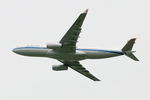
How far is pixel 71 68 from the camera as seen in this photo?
114562 millimetres

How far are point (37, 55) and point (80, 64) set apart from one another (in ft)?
35.8

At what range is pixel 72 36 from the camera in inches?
3954

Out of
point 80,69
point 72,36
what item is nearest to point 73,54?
point 72,36

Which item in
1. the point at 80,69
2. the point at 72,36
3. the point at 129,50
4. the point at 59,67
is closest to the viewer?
the point at 72,36

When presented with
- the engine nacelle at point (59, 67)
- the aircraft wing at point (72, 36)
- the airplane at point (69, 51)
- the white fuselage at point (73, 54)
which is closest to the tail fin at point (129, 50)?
the airplane at point (69, 51)

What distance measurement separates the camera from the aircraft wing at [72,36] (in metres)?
96.4

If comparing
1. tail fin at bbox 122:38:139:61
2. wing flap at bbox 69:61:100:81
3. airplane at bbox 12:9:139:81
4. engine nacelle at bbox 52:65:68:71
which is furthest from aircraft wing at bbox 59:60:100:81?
tail fin at bbox 122:38:139:61

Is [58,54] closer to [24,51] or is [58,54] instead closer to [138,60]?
[24,51]

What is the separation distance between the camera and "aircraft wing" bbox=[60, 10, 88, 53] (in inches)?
3794

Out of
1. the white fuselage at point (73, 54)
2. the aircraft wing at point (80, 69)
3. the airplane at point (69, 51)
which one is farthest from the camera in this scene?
the aircraft wing at point (80, 69)

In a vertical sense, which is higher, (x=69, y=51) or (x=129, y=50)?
(x=129, y=50)

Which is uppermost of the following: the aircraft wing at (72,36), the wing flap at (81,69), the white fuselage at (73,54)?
the aircraft wing at (72,36)

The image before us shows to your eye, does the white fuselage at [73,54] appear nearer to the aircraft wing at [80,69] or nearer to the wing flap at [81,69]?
the aircraft wing at [80,69]

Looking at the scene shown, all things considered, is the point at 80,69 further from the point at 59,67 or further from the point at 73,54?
the point at 73,54
